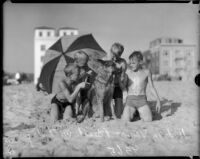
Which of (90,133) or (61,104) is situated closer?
(90,133)

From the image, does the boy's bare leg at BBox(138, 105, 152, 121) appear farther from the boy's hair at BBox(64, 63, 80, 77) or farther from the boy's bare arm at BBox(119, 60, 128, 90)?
the boy's hair at BBox(64, 63, 80, 77)

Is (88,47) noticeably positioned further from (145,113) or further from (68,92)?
(145,113)

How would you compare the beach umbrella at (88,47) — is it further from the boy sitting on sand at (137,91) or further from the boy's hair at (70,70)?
the boy sitting on sand at (137,91)

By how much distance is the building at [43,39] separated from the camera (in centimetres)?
435

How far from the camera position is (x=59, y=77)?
443cm

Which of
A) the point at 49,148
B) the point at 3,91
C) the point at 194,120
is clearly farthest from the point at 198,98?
the point at 3,91

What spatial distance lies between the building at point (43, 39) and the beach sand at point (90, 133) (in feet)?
1.57

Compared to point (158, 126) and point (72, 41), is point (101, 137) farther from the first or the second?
point (72, 41)

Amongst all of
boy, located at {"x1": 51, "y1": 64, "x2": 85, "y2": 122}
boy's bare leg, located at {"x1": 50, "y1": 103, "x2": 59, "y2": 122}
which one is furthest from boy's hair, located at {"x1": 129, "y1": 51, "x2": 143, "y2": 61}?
boy's bare leg, located at {"x1": 50, "y1": 103, "x2": 59, "y2": 122}

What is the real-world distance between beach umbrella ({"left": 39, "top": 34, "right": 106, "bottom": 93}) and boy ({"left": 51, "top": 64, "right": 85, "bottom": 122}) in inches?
3.6

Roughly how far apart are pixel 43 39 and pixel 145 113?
176 cm

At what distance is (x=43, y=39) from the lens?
438cm

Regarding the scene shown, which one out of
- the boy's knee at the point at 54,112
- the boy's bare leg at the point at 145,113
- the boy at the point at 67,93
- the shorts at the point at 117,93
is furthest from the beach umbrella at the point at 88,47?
the boy's bare leg at the point at 145,113

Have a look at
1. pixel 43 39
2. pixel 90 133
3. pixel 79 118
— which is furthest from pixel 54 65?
pixel 90 133
